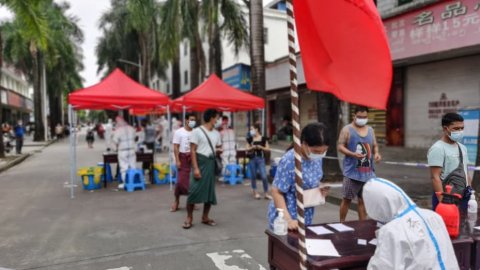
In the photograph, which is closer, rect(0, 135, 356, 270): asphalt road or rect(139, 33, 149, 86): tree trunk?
rect(0, 135, 356, 270): asphalt road

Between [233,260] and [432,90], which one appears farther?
[432,90]

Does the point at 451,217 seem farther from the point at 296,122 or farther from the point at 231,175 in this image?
the point at 231,175

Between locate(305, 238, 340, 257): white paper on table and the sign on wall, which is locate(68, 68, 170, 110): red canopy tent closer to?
locate(305, 238, 340, 257): white paper on table

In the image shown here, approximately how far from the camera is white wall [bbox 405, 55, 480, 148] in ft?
44.0

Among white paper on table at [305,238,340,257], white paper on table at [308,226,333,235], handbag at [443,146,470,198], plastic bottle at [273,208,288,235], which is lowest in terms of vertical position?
white paper on table at [305,238,340,257]

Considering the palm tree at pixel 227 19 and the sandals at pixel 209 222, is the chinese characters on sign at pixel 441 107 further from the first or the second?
the sandals at pixel 209 222

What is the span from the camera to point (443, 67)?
14.3m

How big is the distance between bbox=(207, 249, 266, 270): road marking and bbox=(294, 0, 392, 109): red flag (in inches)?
106

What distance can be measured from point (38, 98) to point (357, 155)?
29.1 meters

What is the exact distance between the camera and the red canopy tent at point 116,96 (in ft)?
30.0

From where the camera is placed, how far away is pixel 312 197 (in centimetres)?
304

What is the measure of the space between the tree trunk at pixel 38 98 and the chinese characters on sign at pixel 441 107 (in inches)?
1015

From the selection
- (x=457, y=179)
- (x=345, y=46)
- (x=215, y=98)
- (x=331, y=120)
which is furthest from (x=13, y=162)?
(x=345, y=46)

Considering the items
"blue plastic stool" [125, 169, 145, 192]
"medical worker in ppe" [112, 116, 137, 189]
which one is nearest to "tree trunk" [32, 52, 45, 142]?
"medical worker in ppe" [112, 116, 137, 189]
